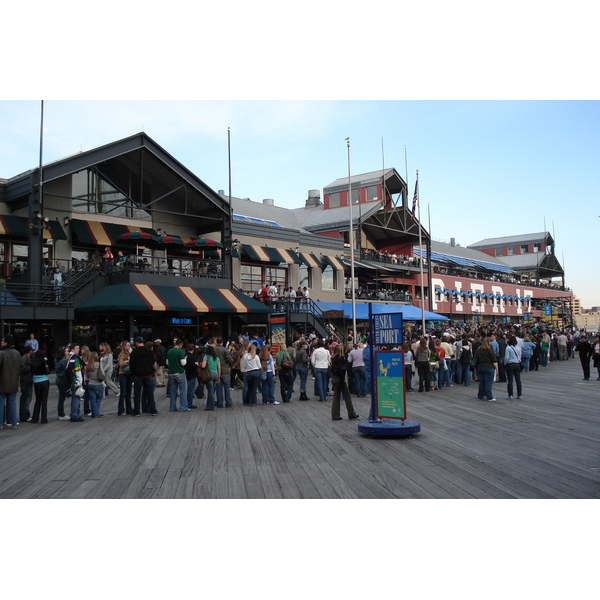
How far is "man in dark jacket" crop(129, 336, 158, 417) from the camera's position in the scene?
520 inches

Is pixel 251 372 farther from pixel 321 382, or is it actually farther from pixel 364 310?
pixel 364 310

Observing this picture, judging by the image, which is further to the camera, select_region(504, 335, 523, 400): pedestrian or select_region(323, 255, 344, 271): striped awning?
select_region(323, 255, 344, 271): striped awning

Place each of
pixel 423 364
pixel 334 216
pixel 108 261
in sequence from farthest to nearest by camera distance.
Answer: pixel 334 216, pixel 108 261, pixel 423 364

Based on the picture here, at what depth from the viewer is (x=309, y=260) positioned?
35156mm

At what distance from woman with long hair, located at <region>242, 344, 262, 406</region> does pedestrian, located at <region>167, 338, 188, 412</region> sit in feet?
Result: 5.26

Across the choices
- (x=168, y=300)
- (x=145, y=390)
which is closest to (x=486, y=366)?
(x=145, y=390)

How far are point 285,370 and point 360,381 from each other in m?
2.38

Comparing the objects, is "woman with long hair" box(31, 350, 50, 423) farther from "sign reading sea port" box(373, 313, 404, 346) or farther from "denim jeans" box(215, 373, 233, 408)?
"sign reading sea port" box(373, 313, 404, 346)

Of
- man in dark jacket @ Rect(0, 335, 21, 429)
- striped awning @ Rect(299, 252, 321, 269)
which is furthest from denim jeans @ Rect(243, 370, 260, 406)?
striped awning @ Rect(299, 252, 321, 269)

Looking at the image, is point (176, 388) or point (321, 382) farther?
point (321, 382)

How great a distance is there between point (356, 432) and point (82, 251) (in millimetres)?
20184

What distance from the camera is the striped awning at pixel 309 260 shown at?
34.9 meters

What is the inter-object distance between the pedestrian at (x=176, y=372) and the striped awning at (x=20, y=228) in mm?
13563

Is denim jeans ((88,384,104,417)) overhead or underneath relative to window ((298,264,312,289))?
underneath
